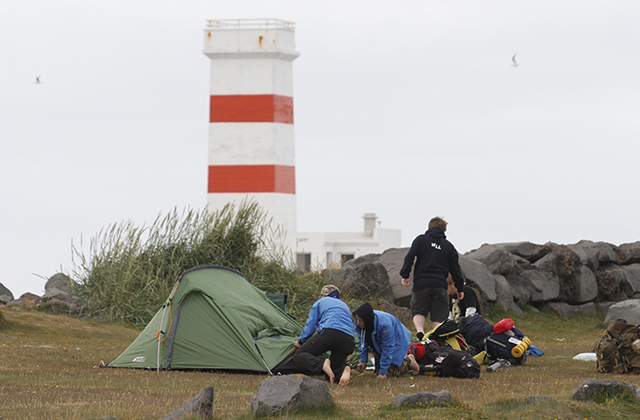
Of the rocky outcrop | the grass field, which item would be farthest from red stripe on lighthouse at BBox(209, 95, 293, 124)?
the grass field

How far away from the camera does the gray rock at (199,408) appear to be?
6504mm

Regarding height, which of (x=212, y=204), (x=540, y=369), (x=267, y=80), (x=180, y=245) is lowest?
(x=540, y=369)

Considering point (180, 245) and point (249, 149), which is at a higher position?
point (249, 149)

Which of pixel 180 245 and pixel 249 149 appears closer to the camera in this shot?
pixel 180 245

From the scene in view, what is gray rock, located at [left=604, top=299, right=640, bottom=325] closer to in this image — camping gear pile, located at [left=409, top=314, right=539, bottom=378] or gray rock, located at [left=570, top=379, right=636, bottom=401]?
camping gear pile, located at [left=409, top=314, right=539, bottom=378]

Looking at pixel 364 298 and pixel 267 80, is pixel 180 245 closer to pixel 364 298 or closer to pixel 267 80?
pixel 364 298

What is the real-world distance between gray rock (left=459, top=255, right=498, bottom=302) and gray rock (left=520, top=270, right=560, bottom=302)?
1570mm

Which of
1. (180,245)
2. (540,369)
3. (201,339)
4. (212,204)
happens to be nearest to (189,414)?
(201,339)

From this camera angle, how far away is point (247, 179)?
27094 millimetres

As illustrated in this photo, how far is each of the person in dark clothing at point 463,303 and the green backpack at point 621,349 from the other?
2466 mm

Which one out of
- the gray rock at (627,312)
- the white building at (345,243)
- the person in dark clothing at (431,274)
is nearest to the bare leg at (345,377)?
the person in dark clothing at (431,274)

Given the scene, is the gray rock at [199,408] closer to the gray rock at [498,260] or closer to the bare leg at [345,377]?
the bare leg at [345,377]

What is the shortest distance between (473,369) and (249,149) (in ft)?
58.5

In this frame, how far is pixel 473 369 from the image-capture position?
10.2 m
